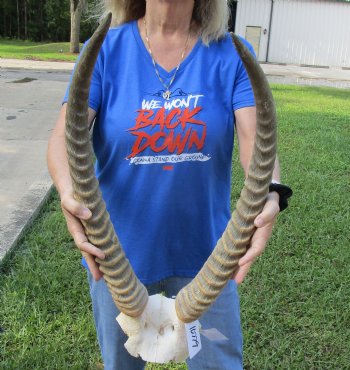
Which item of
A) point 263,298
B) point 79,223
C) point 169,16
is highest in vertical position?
point 169,16

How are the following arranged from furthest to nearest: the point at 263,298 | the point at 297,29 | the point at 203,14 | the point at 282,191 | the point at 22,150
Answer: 1. the point at 297,29
2. the point at 22,150
3. the point at 263,298
4. the point at 203,14
5. the point at 282,191

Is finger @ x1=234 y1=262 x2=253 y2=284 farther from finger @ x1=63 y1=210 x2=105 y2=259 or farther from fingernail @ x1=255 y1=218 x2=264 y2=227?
finger @ x1=63 y1=210 x2=105 y2=259

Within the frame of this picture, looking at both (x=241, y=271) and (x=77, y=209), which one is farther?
(x=241, y=271)

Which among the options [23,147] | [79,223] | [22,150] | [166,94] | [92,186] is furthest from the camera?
[23,147]

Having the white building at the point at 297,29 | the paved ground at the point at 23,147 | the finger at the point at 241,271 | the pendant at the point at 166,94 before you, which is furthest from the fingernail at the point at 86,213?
the white building at the point at 297,29

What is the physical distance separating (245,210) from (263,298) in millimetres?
2727

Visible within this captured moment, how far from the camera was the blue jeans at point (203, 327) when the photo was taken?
2.26 meters

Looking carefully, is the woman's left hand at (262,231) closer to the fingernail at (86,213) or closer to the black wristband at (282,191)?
the black wristband at (282,191)

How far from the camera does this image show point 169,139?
208 centimetres

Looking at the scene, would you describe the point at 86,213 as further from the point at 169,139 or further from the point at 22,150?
the point at 22,150

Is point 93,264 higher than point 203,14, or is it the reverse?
point 203,14

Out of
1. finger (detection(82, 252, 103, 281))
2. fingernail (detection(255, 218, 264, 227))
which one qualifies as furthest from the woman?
fingernail (detection(255, 218, 264, 227))

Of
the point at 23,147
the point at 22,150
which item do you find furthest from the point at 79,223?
the point at 23,147

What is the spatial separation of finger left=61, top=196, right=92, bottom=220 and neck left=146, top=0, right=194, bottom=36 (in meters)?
0.89
